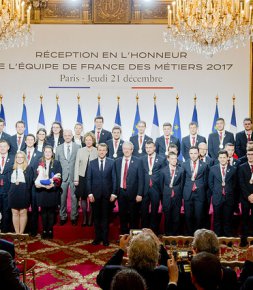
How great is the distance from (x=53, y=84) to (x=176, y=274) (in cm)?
719

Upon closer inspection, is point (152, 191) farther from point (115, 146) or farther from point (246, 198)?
point (246, 198)

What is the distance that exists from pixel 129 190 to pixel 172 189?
0.60 meters

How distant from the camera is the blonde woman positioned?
711 cm

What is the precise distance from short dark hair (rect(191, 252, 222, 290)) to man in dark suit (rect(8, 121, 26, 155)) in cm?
539

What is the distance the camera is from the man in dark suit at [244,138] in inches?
328

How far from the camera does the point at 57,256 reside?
6.48m

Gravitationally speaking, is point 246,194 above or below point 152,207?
above

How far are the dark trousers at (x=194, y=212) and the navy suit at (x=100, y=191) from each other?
112 cm

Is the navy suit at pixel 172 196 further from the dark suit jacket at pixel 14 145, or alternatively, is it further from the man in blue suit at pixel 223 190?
the dark suit jacket at pixel 14 145

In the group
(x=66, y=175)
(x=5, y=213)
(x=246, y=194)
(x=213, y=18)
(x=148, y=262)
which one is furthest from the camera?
(x=66, y=175)

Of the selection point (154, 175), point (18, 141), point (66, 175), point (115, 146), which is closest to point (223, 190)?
point (154, 175)

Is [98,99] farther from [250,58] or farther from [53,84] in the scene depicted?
[250,58]

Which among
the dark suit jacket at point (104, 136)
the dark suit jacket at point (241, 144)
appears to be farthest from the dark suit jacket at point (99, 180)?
the dark suit jacket at point (241, 144)

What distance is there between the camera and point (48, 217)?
7.26 metres
